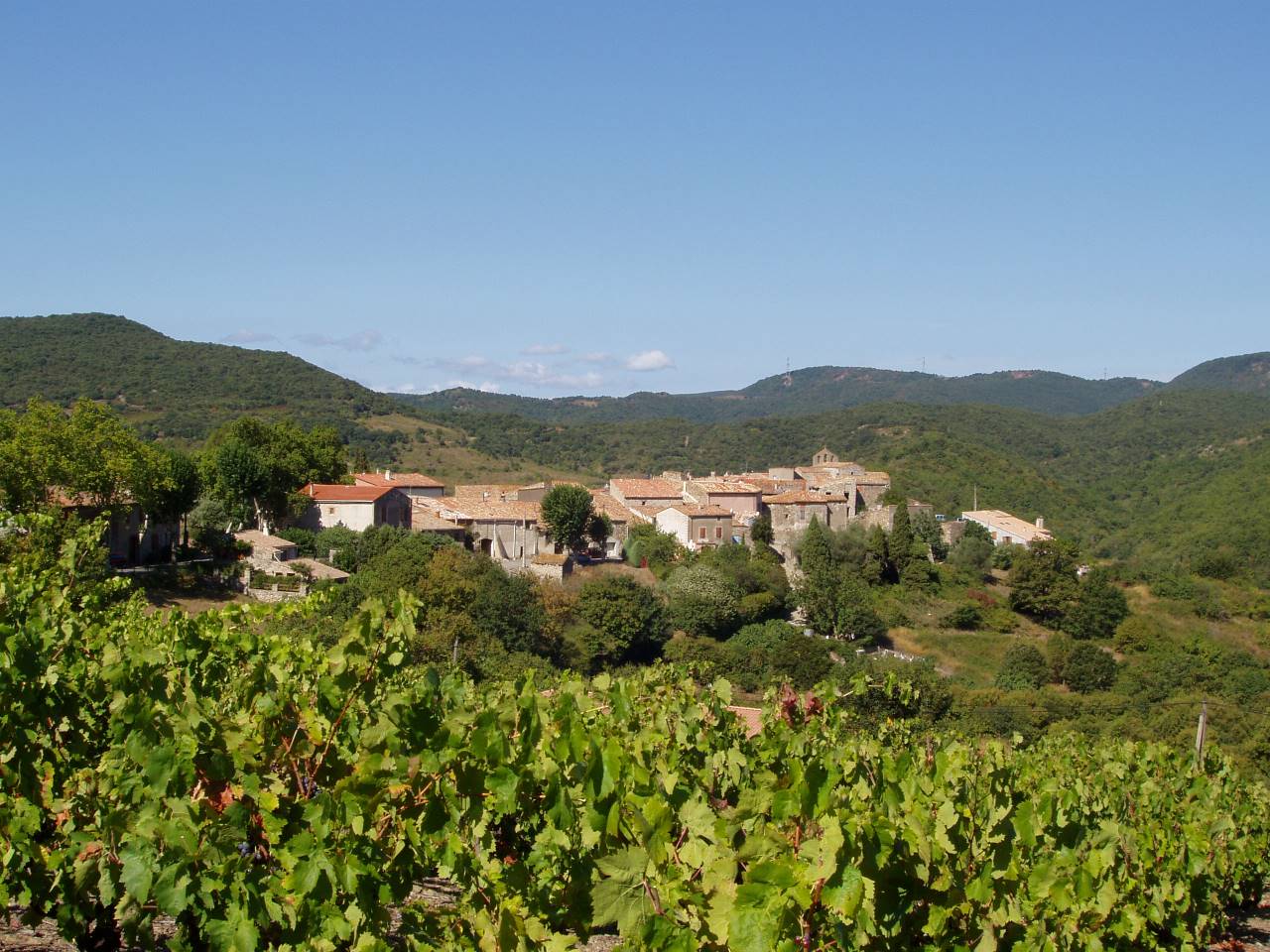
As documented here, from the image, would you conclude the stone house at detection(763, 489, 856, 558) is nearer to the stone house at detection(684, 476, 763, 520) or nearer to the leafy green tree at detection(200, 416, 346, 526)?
the stone house at detection(684, 476, 763, 520)

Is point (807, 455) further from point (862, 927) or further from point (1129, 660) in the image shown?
point (862, 927)

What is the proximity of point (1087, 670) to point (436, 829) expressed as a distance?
36.1m

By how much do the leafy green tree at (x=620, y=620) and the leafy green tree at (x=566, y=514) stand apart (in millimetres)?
9161

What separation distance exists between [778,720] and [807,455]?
94235mm

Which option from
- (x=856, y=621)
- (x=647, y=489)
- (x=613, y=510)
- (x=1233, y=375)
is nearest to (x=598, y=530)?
(x=613, y=510)

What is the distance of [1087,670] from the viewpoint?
36.3 metres


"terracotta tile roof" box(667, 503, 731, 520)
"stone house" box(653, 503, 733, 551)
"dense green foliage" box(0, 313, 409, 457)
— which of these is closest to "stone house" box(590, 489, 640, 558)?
"stone house" box(653, 503, 733, 551)

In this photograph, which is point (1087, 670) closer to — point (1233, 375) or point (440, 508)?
point (440, 508)

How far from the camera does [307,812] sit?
3.99 m

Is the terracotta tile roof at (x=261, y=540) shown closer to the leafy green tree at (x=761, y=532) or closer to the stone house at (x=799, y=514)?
the leafy green tree at (x=761, y=532)

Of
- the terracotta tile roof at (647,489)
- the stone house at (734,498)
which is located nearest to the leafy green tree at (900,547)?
the stone house at (734,498)

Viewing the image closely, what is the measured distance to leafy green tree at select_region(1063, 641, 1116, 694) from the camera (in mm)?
36156

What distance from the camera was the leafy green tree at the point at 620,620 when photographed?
35.2 metres

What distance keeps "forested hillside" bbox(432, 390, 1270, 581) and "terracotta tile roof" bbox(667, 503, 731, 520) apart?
2285 cm
